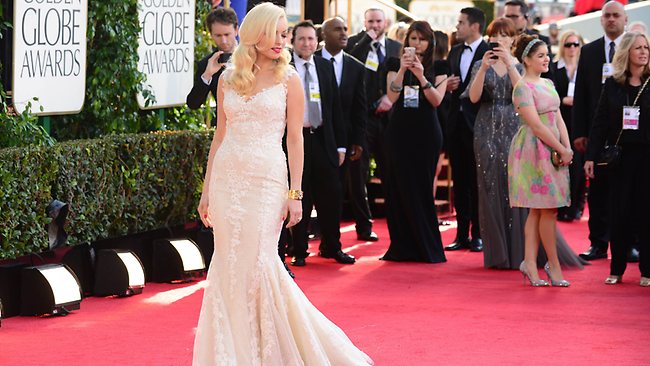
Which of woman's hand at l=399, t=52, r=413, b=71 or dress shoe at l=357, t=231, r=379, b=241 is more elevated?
woman's hand at l=399, t=52, r=413, b=71

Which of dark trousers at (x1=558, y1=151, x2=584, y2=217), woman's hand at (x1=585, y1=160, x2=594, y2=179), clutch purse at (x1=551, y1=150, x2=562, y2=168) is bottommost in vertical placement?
→ dark trousers at (x1=558, y1=151, x2=584, y2=217)

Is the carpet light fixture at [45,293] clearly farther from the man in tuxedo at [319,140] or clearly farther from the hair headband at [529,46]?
the hair headband at [529,46]

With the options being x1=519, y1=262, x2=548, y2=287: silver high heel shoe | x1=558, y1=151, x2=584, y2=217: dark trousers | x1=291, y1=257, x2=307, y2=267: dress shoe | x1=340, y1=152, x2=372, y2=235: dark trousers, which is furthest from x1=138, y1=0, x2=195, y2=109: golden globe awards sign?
x1=558, y1=151, x2=584, y2=217: dark trousers

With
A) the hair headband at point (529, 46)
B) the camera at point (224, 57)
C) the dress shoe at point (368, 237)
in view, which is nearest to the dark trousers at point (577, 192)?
the dress shoe at point (368, 237)

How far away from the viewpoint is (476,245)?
1177 centimetres

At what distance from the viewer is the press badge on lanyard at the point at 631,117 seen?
9633mm

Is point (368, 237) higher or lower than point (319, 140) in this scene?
lower

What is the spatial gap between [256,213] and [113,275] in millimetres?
3070

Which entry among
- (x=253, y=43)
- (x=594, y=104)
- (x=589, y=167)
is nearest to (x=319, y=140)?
(x=589, y=167)

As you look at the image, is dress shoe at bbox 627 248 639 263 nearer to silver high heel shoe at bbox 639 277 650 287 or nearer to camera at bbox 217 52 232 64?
silver high heel shoe at bbox 639 277 650 287

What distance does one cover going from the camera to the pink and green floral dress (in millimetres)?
9484

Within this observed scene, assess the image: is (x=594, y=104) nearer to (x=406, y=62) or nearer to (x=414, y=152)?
(x=414, y=152)

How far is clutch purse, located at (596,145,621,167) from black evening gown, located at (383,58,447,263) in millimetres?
1683

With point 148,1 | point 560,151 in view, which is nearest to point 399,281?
point 560,151
